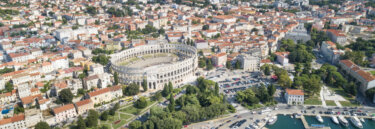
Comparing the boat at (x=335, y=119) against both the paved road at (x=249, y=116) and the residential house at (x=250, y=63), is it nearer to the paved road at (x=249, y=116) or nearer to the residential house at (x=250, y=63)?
the paved road at (x=249, y=116)

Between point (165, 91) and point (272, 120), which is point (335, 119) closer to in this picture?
point (272, 120)

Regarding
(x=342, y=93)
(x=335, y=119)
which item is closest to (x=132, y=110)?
(x=335, y=119)

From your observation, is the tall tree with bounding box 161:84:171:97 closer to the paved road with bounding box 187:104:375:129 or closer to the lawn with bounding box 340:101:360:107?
the paved road with bounding box 187:104:375:129

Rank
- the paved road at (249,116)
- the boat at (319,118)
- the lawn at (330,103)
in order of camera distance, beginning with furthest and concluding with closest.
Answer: the lawn at (330,103) → the boat at (319,118) → the paved road at (249,116)

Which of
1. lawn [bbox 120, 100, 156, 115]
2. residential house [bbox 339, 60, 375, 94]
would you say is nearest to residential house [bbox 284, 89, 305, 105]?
residential house [bbox 339, 60, 375, 94]

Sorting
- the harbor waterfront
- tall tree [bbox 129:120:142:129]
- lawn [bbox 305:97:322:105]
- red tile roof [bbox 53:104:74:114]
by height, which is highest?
red tile roof [bbox 53:104:74:114]

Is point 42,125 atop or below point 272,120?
atop

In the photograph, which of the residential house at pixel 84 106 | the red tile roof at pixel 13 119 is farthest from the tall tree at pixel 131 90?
the red tile roof at pixel 13 119

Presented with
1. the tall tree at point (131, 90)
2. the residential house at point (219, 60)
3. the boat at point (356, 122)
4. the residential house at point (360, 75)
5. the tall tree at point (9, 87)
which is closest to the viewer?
the boat at point (356, 122)

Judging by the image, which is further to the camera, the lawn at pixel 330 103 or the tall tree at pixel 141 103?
the lawn at pixel 330 103
